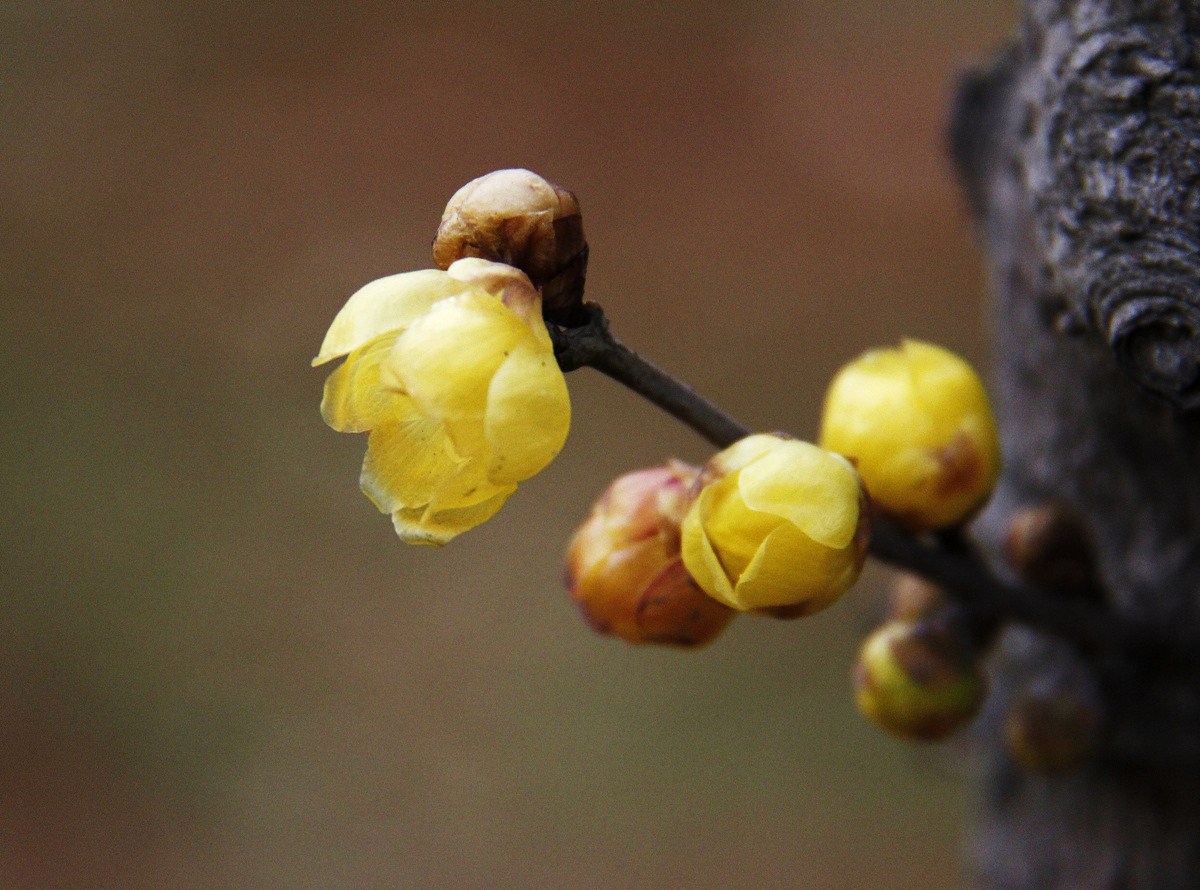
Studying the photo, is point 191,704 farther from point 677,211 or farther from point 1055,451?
point 1055,451

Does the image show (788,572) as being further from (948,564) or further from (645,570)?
(948,564)

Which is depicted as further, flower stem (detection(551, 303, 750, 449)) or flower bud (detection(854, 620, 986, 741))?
flower bud (detection(854, 620, 986, 741))

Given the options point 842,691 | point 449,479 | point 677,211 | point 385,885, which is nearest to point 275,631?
point 385,885

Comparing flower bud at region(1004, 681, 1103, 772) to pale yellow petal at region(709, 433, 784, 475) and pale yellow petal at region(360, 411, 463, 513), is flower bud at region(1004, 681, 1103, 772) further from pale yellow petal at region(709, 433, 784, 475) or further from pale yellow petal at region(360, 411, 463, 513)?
pale yellow petal at region(360, 411, 463, 513)

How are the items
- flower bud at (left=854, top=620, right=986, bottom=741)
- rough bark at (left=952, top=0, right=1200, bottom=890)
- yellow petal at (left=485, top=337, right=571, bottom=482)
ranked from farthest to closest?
flower bud at (left=854, top=620, right=986, bottom=741) → rough bark at (left=952, top=0, right=1200, bottom=890) → yellow petal at (left=485, top=337, right=571, bottom=482)

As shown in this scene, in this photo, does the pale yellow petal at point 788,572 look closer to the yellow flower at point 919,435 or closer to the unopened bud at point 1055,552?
the yellow flower at point 919,435

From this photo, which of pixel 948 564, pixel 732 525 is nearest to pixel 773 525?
pixel 732 525

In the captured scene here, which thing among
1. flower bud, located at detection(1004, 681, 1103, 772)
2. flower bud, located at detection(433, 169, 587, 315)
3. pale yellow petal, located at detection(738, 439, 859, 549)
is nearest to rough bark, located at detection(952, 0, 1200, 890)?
flower bud, located at detection(1004, 681, 1103, 772)

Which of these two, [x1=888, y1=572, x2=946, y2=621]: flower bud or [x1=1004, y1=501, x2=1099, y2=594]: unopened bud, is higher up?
[x1=1004, y1=501, x2=1099, y2=594]: unopened bud
